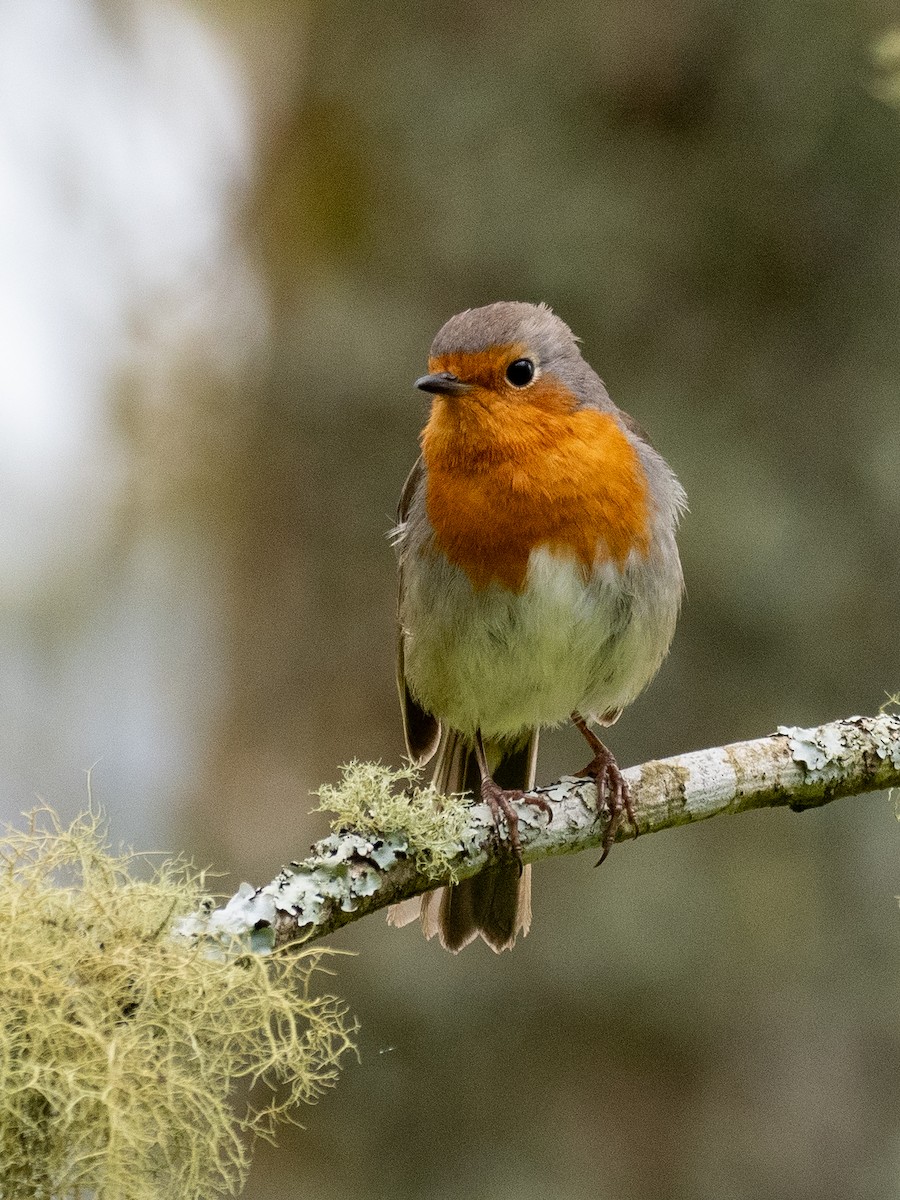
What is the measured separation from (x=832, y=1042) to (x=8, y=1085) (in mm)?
3513

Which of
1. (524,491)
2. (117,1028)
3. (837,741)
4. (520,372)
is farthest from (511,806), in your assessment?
(520,372)

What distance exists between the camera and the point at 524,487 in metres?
3.51

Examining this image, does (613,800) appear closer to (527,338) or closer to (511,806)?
(511,806)

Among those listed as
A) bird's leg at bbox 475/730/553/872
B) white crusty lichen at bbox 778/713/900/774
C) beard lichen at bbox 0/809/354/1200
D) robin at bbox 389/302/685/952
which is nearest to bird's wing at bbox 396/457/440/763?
robin at bbox 389/302/685/952

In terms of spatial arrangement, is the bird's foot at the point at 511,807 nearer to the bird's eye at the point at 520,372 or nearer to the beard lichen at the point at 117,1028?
the beard lichen at the point at 117,1028

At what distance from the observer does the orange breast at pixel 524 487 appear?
11.5 feet

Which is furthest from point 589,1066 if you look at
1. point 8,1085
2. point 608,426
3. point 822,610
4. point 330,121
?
point 330,121

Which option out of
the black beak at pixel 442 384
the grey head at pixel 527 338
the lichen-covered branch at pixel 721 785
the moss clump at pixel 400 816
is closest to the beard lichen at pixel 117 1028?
the moss clump at pixel 400 816

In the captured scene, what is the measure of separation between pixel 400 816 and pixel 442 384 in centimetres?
140

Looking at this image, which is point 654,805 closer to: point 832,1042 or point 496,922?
point 496,922

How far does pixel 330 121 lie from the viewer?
4863 mm

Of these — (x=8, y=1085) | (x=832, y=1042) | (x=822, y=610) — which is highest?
(x=822, y=610)

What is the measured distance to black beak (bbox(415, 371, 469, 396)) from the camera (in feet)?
11.5

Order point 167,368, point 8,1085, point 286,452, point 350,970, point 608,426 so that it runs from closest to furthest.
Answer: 1. point 8,1085
2. point 608,426
3. point 350,970
4. point 286,452
5. point 167,368
